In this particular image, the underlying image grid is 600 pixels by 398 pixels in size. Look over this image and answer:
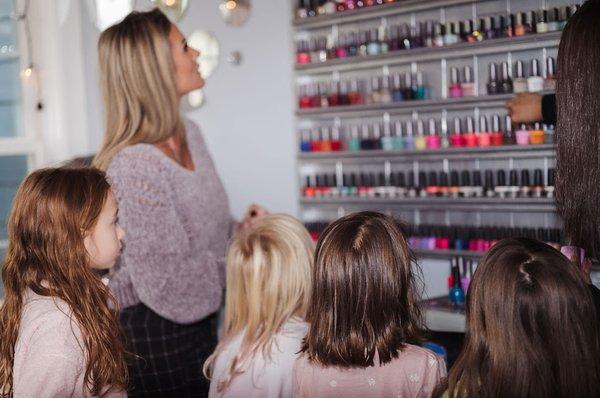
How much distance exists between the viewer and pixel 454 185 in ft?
12.4

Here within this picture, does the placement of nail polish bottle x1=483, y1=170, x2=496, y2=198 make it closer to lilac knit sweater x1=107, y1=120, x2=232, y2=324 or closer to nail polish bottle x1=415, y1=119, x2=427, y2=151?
nail polish bottle x1=415, y1=119, x2=427, y2=151

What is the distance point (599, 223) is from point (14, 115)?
3.74m

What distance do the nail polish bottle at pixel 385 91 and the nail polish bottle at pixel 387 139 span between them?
0.42 ft

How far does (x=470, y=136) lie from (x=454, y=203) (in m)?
0.31

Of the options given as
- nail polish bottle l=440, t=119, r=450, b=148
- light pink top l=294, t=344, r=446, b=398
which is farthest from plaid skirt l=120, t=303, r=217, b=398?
nail polish bottle l=440, t=119, r=450, b=148

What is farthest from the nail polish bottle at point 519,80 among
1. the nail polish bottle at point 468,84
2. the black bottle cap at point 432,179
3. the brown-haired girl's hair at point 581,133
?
the brown-haired girl's hair at point 581,133

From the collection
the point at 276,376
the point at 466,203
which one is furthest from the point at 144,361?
the point at 466,203

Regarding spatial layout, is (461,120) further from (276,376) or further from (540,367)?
(540,367)

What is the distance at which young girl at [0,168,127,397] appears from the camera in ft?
6.08

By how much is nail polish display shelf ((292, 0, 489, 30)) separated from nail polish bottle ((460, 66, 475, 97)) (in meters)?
0.30

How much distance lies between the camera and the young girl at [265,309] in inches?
90.7

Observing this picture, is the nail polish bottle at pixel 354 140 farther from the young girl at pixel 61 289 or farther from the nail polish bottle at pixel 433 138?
the young girl at pixel 61 289

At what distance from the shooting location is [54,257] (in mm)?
1944

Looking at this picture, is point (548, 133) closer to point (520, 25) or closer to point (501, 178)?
point (501, 178)
